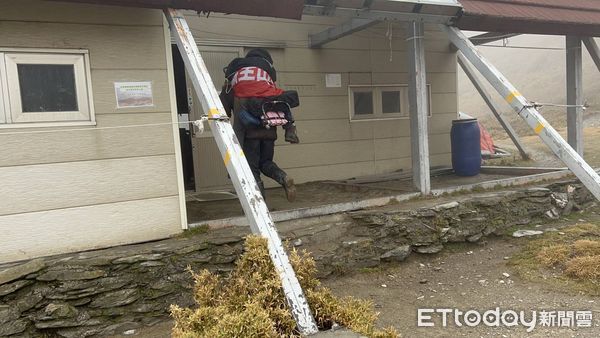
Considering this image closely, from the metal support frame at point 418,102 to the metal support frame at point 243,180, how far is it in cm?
→ 316

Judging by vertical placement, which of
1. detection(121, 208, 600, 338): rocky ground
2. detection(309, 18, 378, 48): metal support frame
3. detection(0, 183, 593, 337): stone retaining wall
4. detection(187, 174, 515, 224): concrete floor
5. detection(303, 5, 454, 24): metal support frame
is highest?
detection(309, 18, 378, 48): metal support frame

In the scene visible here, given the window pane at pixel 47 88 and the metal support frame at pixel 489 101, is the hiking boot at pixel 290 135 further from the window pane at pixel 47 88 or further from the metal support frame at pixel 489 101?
the metal support frame at pixel 489 101

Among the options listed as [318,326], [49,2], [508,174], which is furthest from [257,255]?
[508,174]

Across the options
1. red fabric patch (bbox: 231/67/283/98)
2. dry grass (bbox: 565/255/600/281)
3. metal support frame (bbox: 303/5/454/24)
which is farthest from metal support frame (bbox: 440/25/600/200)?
red fabric patch (bbox: 231/67/283/98)

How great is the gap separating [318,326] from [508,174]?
642cm

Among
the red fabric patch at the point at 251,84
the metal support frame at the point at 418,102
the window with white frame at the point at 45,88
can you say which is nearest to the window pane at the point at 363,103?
the metal support frame at the point at 418,102

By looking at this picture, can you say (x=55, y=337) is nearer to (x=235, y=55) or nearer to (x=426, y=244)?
(x=426, y=244)

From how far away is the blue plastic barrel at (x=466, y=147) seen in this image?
25.3 ft

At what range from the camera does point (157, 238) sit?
4395mm

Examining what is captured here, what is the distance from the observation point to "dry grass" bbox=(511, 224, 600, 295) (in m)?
4.46

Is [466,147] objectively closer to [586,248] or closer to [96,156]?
[586,248]

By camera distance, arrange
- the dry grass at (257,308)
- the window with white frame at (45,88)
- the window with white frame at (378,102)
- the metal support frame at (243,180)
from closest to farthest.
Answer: the dry grass at (257,308) < the metal support frame at (243,180) < the window with white frame at (45,88) < the window with white frame at (378,102)

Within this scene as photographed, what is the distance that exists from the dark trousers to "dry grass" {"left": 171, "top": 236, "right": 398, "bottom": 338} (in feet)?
6.92

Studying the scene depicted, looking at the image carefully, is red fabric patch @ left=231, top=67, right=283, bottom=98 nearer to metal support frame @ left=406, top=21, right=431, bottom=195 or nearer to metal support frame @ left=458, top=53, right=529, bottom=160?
metal support frame @ left=406, top=21, right=431, bottom=195
